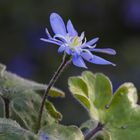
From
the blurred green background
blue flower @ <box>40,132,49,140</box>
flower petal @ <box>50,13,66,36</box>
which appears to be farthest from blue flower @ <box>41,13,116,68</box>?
the blurred green background

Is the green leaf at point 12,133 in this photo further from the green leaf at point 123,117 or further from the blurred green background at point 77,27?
the blurred green background at point 77,27

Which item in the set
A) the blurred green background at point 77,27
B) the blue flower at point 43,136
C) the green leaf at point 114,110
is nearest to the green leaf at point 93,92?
the green leaf at point 114,110

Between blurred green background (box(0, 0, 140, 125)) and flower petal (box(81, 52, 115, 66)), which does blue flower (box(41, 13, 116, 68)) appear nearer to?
flower petal (box(81, 52, 115, 66))

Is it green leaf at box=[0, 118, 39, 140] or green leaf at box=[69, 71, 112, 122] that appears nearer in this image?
green leaf at box=[0, 118, 39, 140]

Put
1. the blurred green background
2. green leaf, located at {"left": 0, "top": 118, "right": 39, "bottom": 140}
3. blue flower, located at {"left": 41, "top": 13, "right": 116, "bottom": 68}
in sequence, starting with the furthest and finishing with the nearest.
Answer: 1. the blurred green background
2. blue flower, located at {"left": 41, "top": 13, "right": 116, "bottom": 68}
3. green leaf, located at {"left": 0, "top": 118, "right": 39, "bottom": 140}

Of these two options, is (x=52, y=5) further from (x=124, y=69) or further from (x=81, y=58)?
(x=81, y=58)

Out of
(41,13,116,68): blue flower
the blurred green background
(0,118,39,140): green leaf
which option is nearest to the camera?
(0,118,39,140): green leaf
